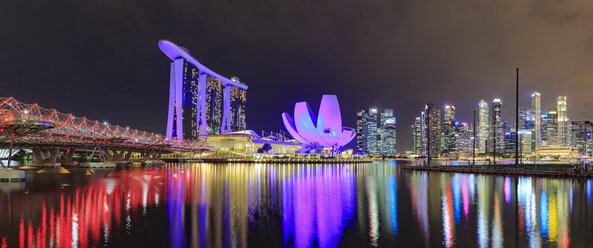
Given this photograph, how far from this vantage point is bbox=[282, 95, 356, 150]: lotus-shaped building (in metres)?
A: 74.3

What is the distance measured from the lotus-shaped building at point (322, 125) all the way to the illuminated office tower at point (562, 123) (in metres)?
71.9

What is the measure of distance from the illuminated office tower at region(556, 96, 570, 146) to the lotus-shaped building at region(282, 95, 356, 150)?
7193 centimetres

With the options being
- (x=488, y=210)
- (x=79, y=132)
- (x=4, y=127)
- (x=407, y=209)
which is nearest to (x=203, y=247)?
A: (x=407, y=209)

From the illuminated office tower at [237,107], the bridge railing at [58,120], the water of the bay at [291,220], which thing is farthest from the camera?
the illuminated office tower at [237,107]

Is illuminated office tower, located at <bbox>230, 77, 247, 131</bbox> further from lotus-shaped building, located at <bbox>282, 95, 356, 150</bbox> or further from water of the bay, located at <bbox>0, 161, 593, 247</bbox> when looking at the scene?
water of the bay, located at <bbox>0, 161, 593, 247</bbox>

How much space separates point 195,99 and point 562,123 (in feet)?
356

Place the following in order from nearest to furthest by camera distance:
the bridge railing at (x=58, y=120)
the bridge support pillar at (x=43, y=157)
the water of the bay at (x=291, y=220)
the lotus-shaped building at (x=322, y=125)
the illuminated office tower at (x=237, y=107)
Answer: the water of the bay at (x=291, y=220), the bridge railing at (x=58, y=120), the bridge support pillar at (x=43, y=157), the lotus-shaped building at (x=322, y=125), the illuminated office tower at (x=237, y=107)

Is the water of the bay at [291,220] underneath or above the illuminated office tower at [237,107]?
underneath

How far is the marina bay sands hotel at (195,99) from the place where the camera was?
91.6m

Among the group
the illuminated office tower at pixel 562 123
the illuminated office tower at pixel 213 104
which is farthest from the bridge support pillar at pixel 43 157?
the illuminated office tower at pixel 562 123

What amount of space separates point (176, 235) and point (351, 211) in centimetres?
564

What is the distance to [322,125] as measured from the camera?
76375mm

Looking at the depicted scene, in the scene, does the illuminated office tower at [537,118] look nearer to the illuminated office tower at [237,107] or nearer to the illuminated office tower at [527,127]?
the illuminated office tower at [527,127]

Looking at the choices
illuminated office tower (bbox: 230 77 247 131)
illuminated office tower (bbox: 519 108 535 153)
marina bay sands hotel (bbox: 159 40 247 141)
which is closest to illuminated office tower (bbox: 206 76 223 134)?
marina bay sands hotel (bbox: 159 40 247 141)
